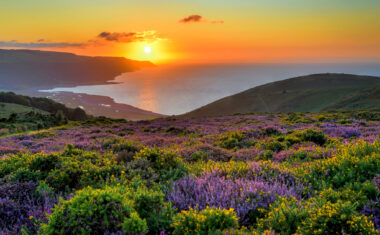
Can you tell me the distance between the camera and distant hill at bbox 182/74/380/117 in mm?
84062

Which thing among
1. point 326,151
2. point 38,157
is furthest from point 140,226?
point 326,151

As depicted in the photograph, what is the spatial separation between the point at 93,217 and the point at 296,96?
352 ft

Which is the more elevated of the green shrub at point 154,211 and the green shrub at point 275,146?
the green shrub at point 154,211

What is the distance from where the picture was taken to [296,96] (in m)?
98.2

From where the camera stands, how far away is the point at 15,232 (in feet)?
11.1

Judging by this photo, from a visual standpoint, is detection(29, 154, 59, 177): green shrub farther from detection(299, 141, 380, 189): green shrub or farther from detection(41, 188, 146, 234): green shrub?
detection(299, 141, 380, 189): green shrub

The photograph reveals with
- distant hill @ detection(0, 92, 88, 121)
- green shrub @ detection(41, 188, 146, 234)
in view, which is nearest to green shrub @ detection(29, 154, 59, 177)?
green shrub @ detection(41, 188, 146, 234)

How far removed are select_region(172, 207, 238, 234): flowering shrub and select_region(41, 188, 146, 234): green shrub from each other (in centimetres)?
53

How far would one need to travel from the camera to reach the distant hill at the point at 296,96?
8406cm

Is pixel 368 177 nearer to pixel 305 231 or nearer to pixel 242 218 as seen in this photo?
pixel 305 231

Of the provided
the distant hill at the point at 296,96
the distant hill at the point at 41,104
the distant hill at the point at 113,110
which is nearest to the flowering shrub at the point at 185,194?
the distant hill at the point at 296,96

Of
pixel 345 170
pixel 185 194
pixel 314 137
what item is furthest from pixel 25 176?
pixel 314 137

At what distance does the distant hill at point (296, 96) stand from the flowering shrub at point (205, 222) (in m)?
78.2

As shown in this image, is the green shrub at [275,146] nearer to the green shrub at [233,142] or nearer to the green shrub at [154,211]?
the green shrub at [233,142]
